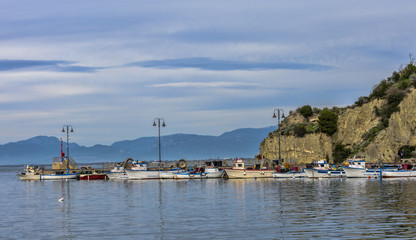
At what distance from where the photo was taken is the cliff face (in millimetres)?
105938

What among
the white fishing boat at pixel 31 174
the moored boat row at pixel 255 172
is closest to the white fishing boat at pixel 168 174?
the moored boat row at pixel 255 172

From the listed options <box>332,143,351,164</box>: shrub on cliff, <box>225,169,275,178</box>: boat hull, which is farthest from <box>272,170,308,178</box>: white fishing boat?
<box>332,143,351,164</box>: shrub on cliff

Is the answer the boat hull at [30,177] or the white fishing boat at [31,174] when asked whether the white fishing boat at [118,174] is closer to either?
the boat hull at [30,177]

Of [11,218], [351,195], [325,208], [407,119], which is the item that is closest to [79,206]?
[11,218]

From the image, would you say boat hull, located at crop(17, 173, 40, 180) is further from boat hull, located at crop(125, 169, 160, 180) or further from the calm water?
the calm water

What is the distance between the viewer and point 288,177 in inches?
3674

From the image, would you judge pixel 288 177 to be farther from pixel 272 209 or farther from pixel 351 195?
pixel 272 209

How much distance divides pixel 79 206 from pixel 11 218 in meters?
9.00

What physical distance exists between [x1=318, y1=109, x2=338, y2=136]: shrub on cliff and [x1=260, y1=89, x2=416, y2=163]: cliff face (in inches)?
42.7

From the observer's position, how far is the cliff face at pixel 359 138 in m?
106

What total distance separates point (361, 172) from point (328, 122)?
116 feet

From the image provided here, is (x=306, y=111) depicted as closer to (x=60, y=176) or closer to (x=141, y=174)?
(x=141, y=174)

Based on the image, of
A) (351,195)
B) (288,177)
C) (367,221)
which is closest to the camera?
(367,221)

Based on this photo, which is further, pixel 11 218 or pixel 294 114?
pixel 294 114
